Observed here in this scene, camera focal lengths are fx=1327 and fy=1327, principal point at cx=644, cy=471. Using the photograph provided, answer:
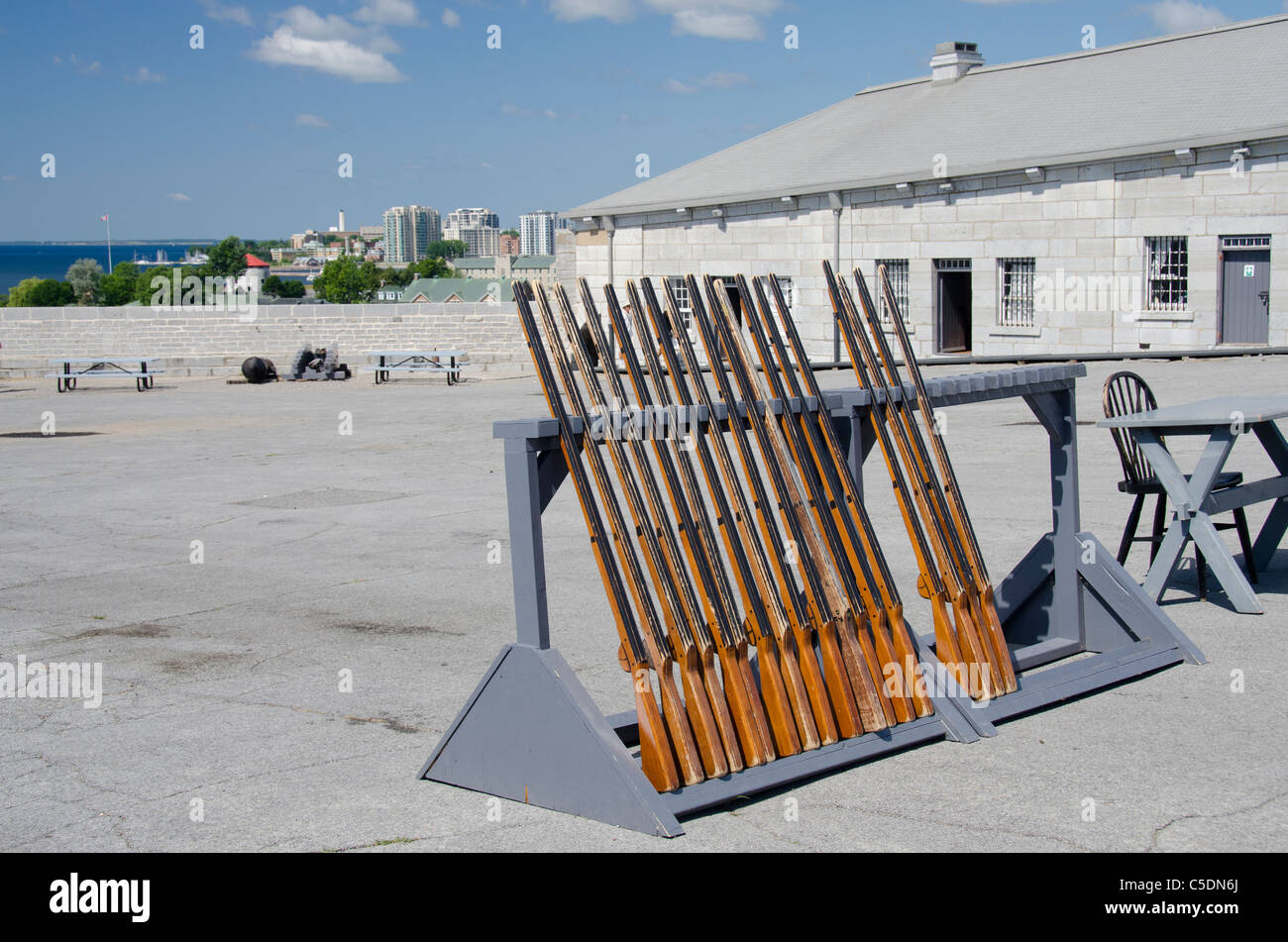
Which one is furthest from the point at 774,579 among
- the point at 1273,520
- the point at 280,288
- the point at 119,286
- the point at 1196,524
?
the point at 280,288

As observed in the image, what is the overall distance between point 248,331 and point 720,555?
30.3m

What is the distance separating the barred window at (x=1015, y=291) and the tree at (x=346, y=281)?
529 ft

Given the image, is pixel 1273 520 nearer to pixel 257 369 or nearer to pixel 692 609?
pixel 692 609

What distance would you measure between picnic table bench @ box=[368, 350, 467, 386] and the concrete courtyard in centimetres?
1387

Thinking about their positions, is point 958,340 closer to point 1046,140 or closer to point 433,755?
point 1046,140

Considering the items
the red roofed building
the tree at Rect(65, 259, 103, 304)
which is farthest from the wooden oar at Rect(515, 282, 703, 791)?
the tree at Rect(65, 259, 103, 304)

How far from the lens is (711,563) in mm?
4938

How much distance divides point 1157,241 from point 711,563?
888 inches

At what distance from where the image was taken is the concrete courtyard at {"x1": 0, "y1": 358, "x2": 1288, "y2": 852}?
453 cm

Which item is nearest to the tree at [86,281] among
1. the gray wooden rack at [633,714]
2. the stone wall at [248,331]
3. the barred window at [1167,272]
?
the stone wall at [248,331]

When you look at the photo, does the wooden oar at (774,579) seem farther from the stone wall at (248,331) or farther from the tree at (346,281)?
the tree at (346,281)

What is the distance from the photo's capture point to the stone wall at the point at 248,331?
33.2 m

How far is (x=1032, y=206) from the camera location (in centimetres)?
2661
